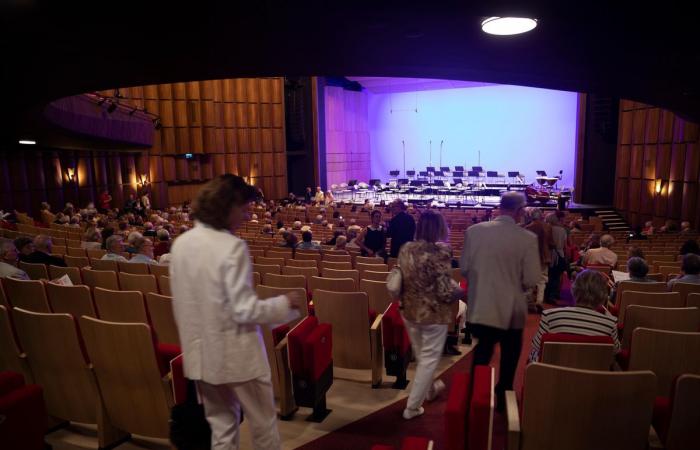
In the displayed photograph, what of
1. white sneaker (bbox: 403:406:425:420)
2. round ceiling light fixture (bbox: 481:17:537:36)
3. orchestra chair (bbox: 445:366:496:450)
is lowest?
white sneaker (bbox: 403:406:425:420)

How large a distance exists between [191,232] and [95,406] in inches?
61.2

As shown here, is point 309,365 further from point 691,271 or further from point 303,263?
point 691,271

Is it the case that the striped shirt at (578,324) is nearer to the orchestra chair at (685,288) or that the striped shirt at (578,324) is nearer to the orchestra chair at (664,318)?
the orchestra chair at (664,318)

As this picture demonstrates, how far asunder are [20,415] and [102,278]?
2648mm

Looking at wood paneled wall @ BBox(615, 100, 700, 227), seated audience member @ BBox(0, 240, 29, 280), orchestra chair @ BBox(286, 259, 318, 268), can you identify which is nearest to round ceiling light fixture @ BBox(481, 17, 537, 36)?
orchestra chair @ BBox(286, 259, 318, 268)

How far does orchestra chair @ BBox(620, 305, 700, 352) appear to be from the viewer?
3160 mm

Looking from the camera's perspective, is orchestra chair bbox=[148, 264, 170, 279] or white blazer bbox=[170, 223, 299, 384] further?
orchestra chair bbox=[148, 264, 170, 279]

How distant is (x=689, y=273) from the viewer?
14.6 feet

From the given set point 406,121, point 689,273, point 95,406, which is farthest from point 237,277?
point 406,121

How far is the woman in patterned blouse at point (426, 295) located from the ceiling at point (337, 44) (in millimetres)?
1778

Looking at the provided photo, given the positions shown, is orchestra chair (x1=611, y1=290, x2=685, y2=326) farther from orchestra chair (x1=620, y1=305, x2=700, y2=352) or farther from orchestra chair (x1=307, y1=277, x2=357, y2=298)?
orchestra chair (x1=307, y1=277, x2=357, y2=298)

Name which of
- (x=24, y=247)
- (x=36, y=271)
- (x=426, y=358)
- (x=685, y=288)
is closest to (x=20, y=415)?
(x=426, y=358)

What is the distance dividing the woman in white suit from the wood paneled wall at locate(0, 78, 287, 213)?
1589cm

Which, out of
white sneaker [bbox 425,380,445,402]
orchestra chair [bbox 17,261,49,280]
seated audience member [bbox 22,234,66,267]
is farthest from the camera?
seated audience member [bbox 22,234,66,267]
